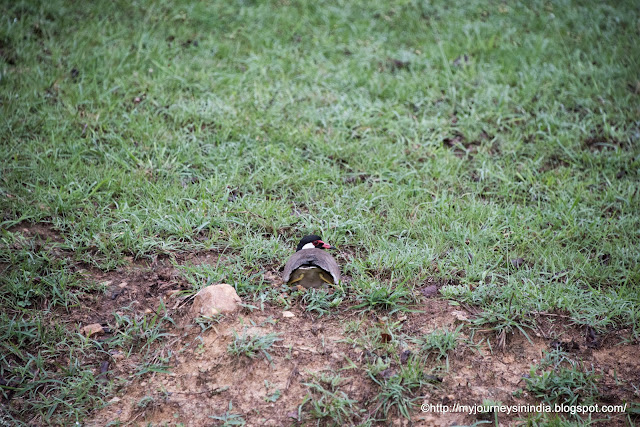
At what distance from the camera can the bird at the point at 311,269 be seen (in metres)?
3.63

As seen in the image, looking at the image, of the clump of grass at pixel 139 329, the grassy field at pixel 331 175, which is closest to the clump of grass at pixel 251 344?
the grassy field at pixel 331 175

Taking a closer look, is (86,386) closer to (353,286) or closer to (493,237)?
(353,286)

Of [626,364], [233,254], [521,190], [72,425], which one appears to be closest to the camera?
[72,425]

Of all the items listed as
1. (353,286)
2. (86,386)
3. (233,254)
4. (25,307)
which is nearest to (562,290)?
(353,286)

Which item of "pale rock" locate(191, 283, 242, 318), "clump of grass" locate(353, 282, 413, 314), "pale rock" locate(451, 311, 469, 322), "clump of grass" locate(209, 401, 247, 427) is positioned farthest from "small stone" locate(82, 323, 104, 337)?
"pale rock" locate(451, 311, 469, 322)

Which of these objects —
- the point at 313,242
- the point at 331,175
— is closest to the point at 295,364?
the point at 313,242

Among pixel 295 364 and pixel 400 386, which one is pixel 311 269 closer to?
pixel 295 364

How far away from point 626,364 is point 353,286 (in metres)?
1.74

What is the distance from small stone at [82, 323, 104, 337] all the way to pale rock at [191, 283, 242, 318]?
0.59 metres

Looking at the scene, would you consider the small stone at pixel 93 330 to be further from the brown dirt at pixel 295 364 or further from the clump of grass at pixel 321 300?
the clump of grass at pixel 321 300

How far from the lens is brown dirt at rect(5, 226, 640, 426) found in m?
3.00

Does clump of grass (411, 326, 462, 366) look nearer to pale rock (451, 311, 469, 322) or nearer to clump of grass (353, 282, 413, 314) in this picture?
pale rock (451, 311, 469, 322)

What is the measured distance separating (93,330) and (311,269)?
143 cm

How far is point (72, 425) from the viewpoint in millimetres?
2932
